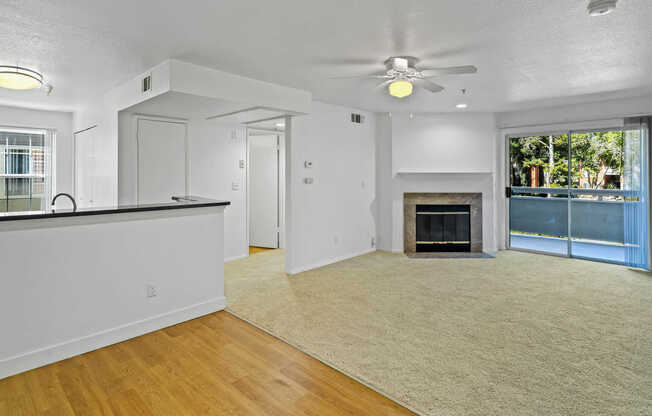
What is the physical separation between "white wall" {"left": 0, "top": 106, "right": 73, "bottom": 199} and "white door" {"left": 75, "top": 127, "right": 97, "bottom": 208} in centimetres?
21

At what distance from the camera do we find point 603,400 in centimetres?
212

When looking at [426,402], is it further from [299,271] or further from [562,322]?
[299,271]

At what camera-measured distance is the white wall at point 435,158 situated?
6.27m

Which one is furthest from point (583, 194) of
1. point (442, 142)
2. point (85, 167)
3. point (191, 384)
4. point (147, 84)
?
point (85, 167)

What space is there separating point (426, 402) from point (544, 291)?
287cm

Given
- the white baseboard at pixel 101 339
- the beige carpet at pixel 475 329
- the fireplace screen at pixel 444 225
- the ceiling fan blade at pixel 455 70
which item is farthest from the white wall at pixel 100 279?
the fireplace screen at pixel 444 225

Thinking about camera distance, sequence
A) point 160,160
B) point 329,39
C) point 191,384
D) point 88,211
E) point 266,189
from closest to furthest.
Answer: point 191,384
point 88,211
point 329,39
point 160,160
point 266,189

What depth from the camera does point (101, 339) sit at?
2.81 m

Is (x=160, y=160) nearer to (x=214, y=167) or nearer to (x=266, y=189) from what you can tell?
(x=214, y=167)

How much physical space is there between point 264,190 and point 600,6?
5.50m

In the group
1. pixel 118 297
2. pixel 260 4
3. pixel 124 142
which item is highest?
pixel 260 4

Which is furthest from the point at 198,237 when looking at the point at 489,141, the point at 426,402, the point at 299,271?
the point at 489,141

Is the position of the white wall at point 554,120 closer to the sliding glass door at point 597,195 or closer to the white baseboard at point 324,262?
the sliding glass door at point 597,195

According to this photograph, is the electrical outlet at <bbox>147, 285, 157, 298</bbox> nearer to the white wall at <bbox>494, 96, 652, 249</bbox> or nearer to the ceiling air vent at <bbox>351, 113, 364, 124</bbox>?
the ceiling air vent at <bbox>351, 113, 364, 124</bbox>
